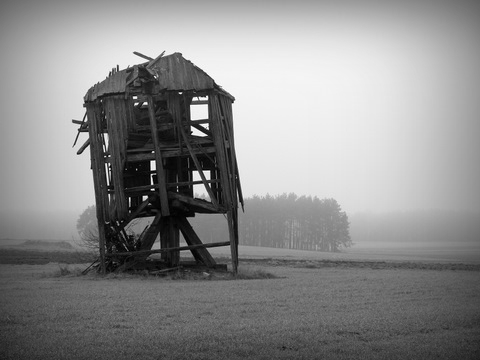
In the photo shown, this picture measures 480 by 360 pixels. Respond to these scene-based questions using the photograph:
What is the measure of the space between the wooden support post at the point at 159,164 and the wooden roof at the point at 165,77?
1.07 meters

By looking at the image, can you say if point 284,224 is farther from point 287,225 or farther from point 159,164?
point 159,164

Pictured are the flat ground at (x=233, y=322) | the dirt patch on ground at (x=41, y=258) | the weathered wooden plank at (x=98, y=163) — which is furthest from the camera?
the dirt patch on ground at (x=41, y=258)

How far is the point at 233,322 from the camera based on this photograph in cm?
1095

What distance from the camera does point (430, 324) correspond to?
1128 centimetres

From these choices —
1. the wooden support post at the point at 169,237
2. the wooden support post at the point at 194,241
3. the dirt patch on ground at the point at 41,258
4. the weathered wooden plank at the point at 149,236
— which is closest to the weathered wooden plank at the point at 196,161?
the wooden support post at the point at 194,241

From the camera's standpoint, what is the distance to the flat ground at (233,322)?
8.70 m

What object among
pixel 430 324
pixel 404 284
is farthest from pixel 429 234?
pixel 430 324

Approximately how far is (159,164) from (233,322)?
12.8 metres

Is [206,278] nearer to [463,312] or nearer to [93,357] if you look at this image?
[463,312]

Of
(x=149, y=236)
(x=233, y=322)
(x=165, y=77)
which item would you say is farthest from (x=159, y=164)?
(x=233, y=322)

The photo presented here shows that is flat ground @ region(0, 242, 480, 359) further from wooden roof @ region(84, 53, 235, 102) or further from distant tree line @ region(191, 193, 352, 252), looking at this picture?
distant tree line @ region(191, 193, 352, 252)

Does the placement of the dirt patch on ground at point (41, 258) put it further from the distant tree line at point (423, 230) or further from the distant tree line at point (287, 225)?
the distant tree line at point (423, 230)

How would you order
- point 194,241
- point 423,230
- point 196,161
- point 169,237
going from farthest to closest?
point 423,230 → point 194,241 → point 169,237 → point 196,161

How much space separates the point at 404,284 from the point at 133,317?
1260 cm
